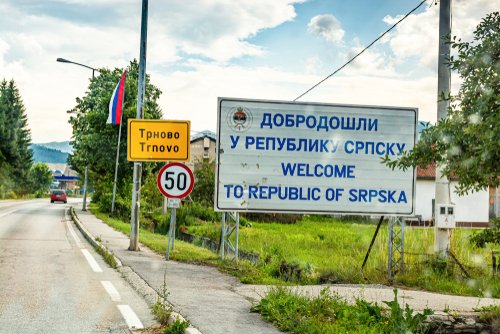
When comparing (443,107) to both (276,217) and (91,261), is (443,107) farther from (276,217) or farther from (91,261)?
(276,217)

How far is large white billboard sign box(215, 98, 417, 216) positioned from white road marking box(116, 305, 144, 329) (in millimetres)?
5679

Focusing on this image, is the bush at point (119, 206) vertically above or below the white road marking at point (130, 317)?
above

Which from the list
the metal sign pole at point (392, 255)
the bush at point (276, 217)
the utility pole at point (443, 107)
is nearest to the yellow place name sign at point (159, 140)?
the metal sign pole at point (392, 255)

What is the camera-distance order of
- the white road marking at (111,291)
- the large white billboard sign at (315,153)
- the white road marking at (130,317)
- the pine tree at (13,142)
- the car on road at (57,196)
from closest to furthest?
the white road marking at (130,317)
the white road marking at (111,291)
the large white billboard sign at (315,153)
the car on road at (57,196)
the pine tree at (13,142)

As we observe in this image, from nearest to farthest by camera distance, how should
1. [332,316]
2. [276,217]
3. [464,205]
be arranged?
1. [332,316]
2. [276,217]
3. [464,205]

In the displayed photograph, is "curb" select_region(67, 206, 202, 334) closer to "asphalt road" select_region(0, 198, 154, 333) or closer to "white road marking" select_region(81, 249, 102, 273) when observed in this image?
"asphalt road" select_region(0, 198, 154, 333)

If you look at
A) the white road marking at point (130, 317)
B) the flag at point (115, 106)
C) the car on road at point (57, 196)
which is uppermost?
the flag at point (115, 106)

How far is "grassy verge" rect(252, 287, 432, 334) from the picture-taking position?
668 cm

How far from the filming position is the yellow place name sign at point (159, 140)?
15.4 meters

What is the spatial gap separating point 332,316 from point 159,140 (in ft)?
28.9

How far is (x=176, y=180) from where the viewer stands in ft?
46.6

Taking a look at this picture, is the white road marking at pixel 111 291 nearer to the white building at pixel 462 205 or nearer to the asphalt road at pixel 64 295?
the asphalt road at pixel 64 295

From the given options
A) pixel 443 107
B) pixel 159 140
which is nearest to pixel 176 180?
pixel 159 140

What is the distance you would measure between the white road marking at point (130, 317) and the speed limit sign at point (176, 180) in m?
5.59
